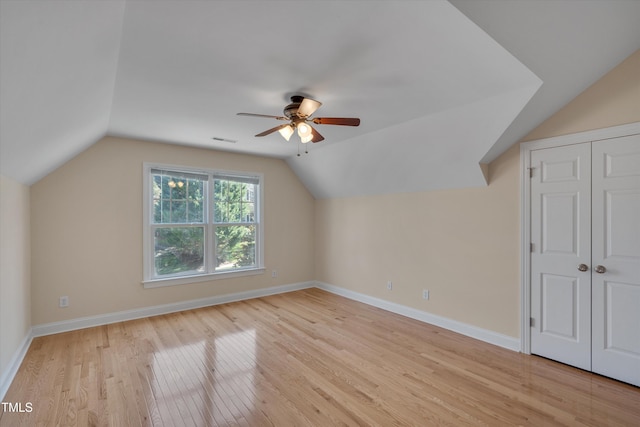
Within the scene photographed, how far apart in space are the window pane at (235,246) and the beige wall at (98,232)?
0.34 metres

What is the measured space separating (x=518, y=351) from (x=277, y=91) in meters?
3.55

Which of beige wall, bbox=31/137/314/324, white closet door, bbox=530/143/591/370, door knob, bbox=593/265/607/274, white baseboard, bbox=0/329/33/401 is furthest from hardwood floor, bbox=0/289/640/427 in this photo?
door knob, bbox=593/265/607/274

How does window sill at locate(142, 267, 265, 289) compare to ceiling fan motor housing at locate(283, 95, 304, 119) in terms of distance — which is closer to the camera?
ceiling fan motor housing at locate(283, 95, 304, 119)

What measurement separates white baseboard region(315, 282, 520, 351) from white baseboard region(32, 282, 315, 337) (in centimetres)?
137

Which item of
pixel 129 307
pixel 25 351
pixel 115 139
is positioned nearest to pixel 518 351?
pixel 129 307

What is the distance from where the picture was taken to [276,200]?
18.4 ft

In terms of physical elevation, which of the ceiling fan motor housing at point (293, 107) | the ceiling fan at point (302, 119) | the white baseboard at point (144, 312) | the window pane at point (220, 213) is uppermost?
the ceiling fan motor housing at point (293, 107)

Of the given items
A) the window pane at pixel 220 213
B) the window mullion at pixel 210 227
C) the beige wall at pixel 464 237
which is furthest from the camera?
the window pane at pixel 220 213

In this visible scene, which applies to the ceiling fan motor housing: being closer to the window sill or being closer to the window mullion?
the window mullion

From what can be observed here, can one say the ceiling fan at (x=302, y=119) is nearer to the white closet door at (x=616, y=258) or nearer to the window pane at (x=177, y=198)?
the white closet door at (x=616, y=258)

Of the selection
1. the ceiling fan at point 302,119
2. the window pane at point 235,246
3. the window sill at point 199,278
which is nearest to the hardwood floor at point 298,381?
the window sill at point 199,278

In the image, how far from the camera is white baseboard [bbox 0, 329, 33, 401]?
240 cm

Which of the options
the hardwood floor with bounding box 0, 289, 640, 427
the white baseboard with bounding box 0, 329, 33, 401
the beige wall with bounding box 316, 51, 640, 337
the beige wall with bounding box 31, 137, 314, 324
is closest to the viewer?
the hardwood floor with bounding box 0, 289, 640, 427

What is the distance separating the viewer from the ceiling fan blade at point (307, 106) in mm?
2404
